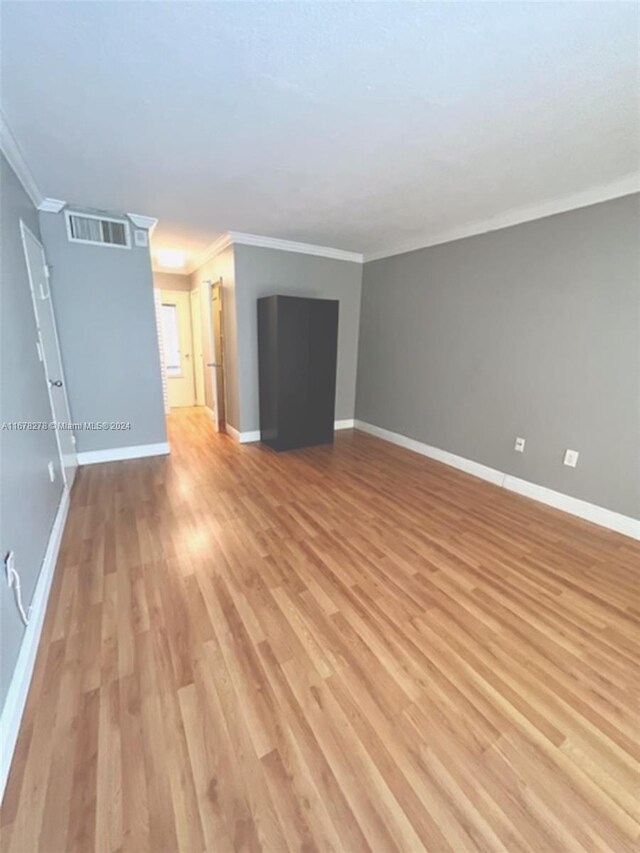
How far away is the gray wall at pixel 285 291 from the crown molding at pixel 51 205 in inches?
A: 63.2

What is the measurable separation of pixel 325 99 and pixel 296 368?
2665mm

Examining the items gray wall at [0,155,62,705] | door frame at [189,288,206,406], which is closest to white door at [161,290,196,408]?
door frame at [189,288,206,406]

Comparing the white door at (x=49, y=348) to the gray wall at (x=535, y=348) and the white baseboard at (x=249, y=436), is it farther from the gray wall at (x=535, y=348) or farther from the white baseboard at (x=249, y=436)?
the gray wall at (x=535, y=348)

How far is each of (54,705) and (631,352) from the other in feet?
12.5

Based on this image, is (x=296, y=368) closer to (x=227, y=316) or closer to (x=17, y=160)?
(x=227, y=316)

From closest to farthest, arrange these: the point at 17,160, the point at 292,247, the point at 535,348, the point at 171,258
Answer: the point at 17,160, the point at 535,348, the point at 292,247, the point at 171,258

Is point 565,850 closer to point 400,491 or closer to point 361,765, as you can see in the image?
point 361,765

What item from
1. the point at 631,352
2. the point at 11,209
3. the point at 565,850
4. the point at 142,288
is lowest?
the point at 565,850

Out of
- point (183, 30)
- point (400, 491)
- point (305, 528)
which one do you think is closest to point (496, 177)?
point (183, 30)

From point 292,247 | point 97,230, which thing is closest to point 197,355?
point 292,247

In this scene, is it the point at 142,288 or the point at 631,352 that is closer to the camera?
the point at 631,352

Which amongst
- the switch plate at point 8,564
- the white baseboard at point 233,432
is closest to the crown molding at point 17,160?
the switch plate at point 8,564

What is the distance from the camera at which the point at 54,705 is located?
4.33 feet

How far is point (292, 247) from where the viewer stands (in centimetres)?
429
